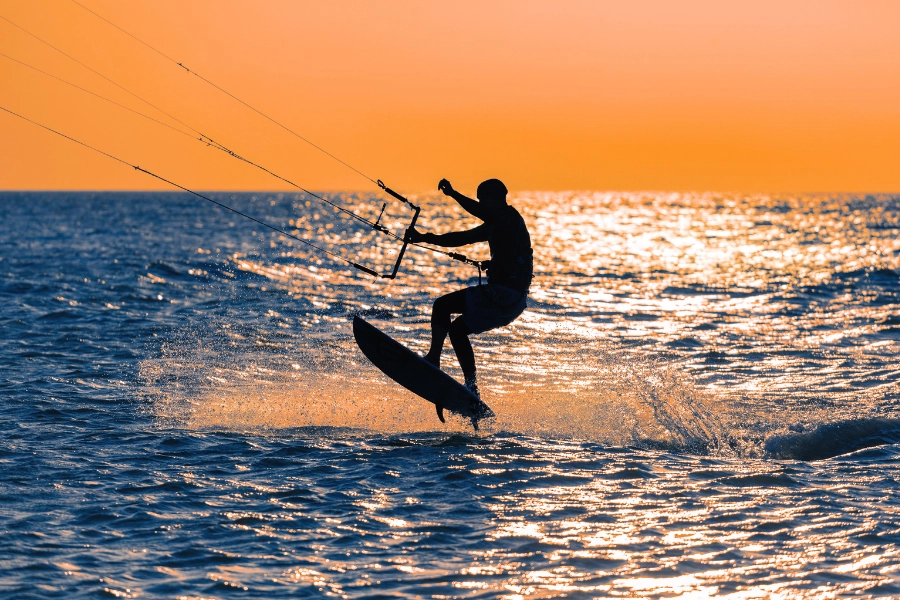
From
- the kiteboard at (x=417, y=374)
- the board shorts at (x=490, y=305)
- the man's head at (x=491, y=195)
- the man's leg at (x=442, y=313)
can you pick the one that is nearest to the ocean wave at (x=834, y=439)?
the board shorts at (x=490, y=305)

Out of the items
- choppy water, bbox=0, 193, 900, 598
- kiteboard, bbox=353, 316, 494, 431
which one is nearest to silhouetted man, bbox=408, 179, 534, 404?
kiteboard, bbox=353, 316, 494, 431

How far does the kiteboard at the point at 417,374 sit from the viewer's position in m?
10.6

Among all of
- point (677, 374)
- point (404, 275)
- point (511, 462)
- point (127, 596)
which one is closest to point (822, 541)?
point (511, 462)

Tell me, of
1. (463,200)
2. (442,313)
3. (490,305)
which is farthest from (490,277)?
(463,200)

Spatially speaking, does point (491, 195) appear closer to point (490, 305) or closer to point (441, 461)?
point (490, 305)

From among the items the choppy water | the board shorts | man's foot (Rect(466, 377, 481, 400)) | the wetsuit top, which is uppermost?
the wetsuit top

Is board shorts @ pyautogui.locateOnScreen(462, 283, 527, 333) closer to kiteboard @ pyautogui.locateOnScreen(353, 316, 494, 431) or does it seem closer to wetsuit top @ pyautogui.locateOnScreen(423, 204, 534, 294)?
wetsuit top @ pyautogui.locateOnScreen(423, 204, 534, 294)

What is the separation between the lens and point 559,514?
26.5 feet

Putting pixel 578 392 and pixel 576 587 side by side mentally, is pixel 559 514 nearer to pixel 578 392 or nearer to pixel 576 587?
pixel 576 587

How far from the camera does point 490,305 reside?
10664 millimetres

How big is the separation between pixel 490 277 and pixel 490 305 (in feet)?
1.05

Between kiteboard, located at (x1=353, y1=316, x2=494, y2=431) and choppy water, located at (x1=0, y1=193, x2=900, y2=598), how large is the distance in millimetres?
390

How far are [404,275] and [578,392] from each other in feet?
88.1

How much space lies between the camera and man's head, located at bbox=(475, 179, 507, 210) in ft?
34.1
